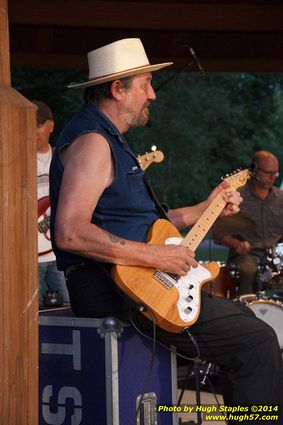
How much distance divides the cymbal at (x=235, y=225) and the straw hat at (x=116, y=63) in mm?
3621

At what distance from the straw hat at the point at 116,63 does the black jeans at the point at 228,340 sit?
94cm

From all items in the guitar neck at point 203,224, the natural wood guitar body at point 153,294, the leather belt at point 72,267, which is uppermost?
the guitar neck at point 203,224

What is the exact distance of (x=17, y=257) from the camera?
300cm

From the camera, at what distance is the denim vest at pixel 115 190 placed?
13.3 ft

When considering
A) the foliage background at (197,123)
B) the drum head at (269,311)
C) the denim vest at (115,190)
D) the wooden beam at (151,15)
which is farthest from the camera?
the foliage background at (197,123)

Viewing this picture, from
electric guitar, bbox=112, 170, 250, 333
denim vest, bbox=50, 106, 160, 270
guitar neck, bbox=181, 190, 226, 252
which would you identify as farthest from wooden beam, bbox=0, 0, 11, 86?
guitar neck, bbox=181, 190, 226, 252

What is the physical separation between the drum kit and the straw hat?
3476 millimetres

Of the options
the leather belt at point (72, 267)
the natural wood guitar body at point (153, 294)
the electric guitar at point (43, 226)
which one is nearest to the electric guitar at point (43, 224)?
the electric guitar at point (43, 226)

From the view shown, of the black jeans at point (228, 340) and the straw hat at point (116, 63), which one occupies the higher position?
the straw hat at point (116, 63)

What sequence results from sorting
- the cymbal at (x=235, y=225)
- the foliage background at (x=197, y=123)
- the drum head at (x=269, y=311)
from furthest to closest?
the foliage background at (x=197, y=123), the cymbal at (x=235, y=225), the drum head at (x=269, y=311)

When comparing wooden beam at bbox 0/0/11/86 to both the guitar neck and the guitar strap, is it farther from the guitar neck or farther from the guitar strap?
the guitar neck

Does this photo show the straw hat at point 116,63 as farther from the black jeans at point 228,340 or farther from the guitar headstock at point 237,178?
the black jeans at point 228,340

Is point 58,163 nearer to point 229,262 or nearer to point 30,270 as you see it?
point 30,270

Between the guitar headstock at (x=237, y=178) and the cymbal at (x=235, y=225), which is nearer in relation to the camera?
the guitar headstock at (x=237, y=178)
